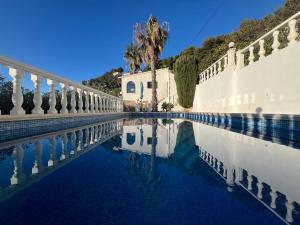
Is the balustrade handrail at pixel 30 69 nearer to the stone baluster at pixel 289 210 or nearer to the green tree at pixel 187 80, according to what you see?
the stone baluster at pixel 289 210

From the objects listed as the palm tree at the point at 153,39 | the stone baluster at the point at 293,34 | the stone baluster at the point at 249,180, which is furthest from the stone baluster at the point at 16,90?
the palm tree at the point at 153,39

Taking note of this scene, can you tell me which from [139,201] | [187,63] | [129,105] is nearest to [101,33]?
[129,105]

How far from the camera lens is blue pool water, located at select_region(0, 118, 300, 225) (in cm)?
165

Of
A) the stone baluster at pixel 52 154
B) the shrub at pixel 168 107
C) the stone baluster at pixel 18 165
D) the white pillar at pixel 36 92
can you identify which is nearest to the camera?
the stone baluster at pixel 18 165

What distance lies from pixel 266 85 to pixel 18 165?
6.79m

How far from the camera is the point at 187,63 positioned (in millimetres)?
23734

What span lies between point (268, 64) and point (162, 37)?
19.1 metres

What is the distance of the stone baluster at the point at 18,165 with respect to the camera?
100 inches

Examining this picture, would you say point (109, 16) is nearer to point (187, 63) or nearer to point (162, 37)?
point (162, 37)

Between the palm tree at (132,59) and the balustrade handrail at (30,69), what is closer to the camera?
the balustrade handrail at (30,69)

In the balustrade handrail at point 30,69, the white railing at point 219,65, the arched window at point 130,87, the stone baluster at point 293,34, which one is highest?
the arched window at point 130,87

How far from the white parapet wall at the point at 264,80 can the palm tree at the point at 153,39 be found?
41.2ft

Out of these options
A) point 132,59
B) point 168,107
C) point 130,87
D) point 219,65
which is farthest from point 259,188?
point 132,59

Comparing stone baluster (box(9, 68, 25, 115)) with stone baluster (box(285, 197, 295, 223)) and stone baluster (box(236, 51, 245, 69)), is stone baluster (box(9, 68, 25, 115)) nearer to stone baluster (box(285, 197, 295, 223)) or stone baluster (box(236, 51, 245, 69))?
stone baluster (box(285, 197, 295, 223))
